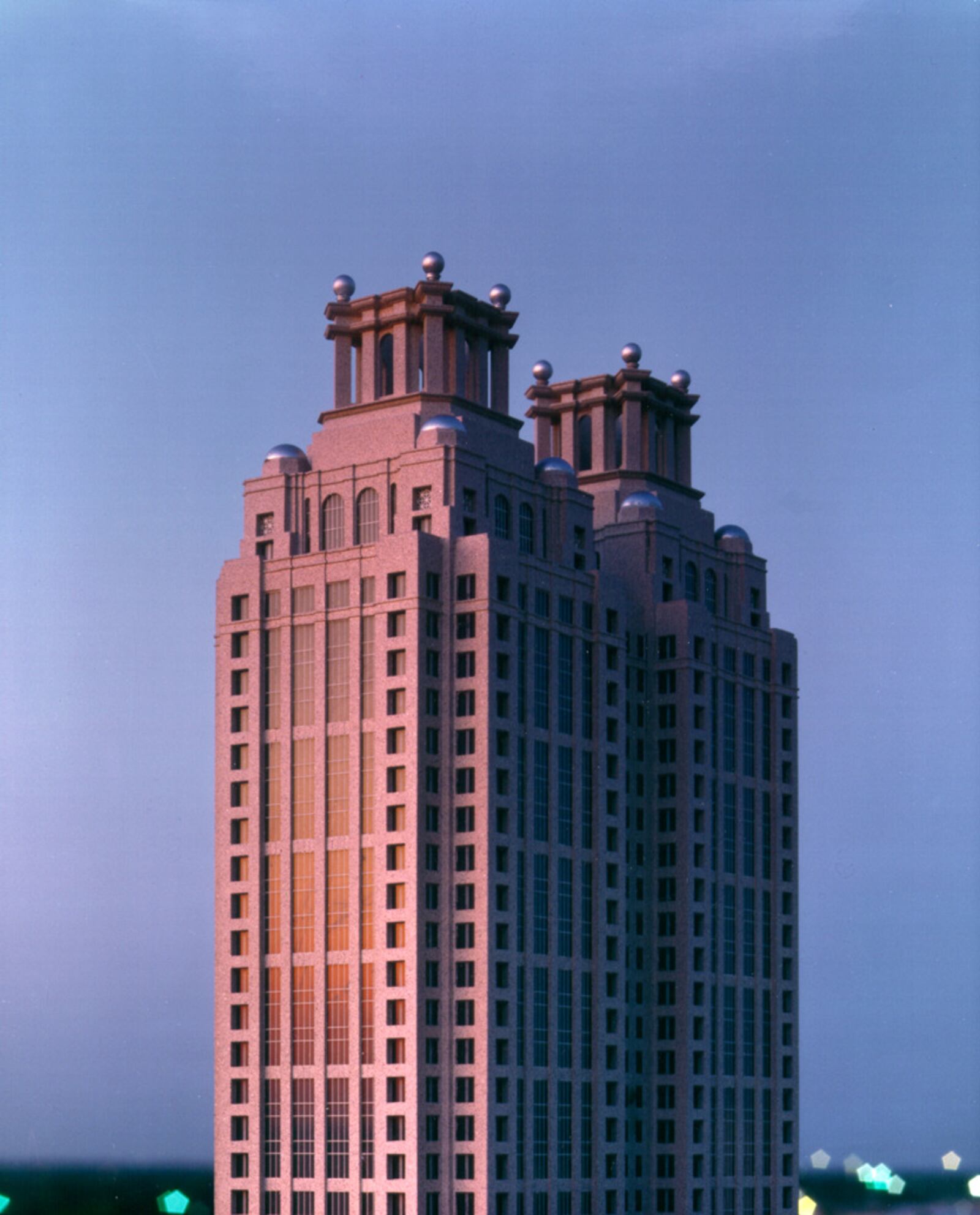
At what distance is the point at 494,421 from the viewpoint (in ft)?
Result: 427

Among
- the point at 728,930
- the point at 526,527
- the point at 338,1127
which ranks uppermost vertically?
the point at 526,527

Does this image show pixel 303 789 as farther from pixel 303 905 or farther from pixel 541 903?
pixel 541 903

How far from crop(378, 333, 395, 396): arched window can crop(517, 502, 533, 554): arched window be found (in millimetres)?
9443

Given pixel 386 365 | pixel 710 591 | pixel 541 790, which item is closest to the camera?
pixel 541 790

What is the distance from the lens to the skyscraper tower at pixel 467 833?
116438mm

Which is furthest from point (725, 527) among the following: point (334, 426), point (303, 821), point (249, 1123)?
point (249, 1123)

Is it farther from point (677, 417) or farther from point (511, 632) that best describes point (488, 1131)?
point (677, 417)

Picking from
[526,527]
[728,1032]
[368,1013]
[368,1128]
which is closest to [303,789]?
[368,1013]

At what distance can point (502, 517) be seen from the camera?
414 ft

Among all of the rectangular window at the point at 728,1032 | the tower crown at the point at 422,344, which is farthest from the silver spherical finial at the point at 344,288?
the rectangular window at the point at 728,1032

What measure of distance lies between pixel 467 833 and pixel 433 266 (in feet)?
100

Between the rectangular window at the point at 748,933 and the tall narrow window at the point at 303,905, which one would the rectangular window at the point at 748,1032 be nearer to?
the rectangular window at the point at 748,933

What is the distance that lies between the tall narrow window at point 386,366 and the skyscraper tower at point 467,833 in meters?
0.20

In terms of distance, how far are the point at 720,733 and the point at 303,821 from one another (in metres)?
Answer: 29.4
